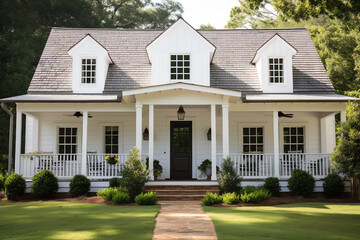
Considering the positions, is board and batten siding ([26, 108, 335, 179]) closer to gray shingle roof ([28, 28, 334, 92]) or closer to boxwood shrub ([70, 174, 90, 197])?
gray shingle roof ([28, 28, 334, 92])

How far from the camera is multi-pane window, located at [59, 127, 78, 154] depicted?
16938mm

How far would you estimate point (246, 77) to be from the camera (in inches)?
667

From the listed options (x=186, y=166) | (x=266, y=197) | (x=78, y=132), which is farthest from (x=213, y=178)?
(x=78, y=132)

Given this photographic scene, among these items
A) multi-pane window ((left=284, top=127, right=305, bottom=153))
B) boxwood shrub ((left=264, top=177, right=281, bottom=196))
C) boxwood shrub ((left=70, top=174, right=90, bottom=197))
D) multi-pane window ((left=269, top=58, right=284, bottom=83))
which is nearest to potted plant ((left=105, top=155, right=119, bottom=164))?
boxwood shrub ((left=70, top=174, right=90, bottom=197))

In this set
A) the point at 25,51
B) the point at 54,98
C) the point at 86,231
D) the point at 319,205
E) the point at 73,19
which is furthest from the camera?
the point at 73,19

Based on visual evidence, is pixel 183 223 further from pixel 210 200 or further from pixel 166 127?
pixel 166 127

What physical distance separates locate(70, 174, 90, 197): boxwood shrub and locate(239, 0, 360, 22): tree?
27.1 feet

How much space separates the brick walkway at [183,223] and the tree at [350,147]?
5.04 metres

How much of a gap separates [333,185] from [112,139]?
9.13m

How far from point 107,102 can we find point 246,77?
6282 mm

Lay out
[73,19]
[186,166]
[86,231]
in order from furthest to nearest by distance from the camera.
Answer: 1. [73,19]
2. [186,166]
3. [86,231]

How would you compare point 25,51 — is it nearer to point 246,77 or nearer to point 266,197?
point 246,77

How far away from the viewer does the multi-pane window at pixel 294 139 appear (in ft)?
55.5

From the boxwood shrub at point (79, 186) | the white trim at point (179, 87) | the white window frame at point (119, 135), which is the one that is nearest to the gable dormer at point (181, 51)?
the white window frame at point (119, 135)
